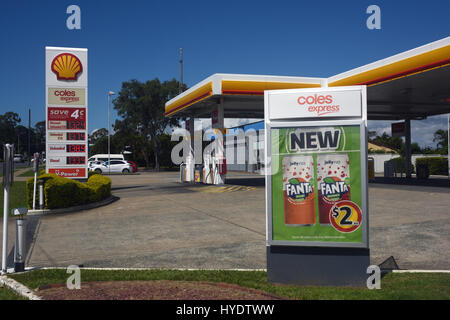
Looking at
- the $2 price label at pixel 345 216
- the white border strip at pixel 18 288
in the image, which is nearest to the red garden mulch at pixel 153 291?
the white border strip at pixel 18 288

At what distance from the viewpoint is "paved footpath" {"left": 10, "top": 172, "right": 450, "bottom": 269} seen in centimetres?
698

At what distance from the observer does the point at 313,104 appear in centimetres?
549

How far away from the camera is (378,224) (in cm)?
996

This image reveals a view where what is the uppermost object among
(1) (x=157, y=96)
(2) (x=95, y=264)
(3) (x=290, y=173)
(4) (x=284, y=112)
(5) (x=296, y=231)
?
(1) (x=157, y=96)

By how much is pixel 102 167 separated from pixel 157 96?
1306 centimetres

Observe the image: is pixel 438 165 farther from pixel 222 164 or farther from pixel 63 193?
pixel 63 193

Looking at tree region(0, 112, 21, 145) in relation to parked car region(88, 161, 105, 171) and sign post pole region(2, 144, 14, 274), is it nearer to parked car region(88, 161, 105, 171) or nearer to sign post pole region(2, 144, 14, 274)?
parked car region(88, 161, 105, 171)

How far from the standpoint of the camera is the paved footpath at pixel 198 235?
6.98 metres

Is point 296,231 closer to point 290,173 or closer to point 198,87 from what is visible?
point 290,173

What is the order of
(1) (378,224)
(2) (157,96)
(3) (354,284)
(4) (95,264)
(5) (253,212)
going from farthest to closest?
(2) (157,96) → (5) (253,212) → (1) (378,224) → (4) (95,264) → (3) (354,284)

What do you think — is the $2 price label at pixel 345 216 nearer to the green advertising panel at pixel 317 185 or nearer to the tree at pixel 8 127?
the green advertising panel at pixel 317 185

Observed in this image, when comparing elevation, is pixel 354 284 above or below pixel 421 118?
below
